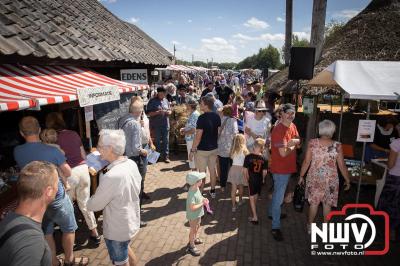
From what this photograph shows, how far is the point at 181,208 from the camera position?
5.74 metres

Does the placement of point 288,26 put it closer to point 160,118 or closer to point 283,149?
point 160,118

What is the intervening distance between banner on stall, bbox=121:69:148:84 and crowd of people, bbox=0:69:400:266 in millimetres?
1823

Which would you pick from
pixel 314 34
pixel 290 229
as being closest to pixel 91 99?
pixel 290 229

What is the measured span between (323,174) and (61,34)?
5.52m

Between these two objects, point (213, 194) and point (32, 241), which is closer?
point (32, 241)

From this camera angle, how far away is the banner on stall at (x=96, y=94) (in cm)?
440

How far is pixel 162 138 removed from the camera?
339 inches

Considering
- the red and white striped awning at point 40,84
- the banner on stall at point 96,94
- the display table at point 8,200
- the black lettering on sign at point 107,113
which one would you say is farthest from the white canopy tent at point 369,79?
the display table at point 8,200

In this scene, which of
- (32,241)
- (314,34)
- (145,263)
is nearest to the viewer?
(32,241)

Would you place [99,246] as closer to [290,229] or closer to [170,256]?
[170,256]

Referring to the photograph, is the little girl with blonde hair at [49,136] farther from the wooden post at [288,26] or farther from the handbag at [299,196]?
the wooden post at [288,26]

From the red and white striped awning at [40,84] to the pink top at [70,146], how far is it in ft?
1.65

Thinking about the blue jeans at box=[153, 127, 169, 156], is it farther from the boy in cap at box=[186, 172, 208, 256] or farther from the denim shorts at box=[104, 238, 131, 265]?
the denim shorts at box=[104, 238, 131, 265]

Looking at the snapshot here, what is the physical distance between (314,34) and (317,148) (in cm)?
642
